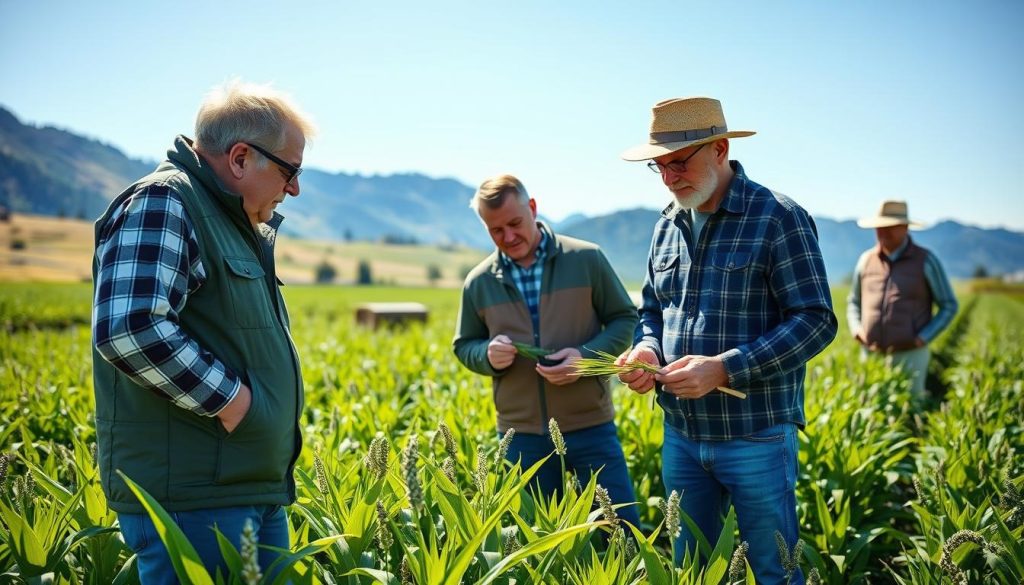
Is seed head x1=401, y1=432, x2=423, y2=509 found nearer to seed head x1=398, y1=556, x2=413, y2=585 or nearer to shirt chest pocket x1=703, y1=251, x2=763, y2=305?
seed head x1=398, y1=556, x2=413, y2=585

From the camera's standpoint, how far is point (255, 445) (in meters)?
2.22

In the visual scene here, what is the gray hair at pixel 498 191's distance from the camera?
12.5 feet

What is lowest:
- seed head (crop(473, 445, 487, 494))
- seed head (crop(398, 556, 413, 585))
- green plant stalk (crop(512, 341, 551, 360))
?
seed head (crop(398, 556, 413, 585))

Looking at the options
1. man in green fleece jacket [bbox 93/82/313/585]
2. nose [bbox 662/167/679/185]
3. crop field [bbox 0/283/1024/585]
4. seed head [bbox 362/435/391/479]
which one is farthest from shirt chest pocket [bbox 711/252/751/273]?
man in green fleece jacket [bbox 93/82/313/585]

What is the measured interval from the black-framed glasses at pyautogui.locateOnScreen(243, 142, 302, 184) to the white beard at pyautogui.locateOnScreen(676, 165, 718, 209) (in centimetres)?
171

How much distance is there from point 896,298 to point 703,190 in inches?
192

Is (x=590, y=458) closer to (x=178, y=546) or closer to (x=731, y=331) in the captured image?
(x=731, y=331)

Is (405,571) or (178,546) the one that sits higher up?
(178,546)

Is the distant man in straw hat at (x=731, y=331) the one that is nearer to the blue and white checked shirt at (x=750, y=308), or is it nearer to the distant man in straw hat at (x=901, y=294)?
the blue and white checked shirt at (x=750, y=308)

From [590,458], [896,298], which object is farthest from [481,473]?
[896,298]

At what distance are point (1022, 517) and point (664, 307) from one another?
163cm

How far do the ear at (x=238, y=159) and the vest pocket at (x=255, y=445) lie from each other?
0.67 meters

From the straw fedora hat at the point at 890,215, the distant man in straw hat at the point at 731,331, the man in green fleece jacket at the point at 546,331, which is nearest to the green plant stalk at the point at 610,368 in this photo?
the distant man in straw hat at the point at 731,331

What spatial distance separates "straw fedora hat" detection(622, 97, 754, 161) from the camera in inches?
124
